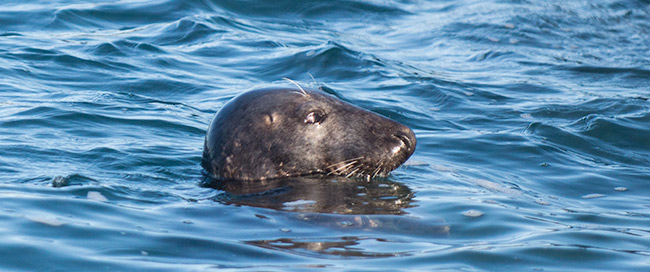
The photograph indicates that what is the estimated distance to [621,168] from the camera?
8.46 metres

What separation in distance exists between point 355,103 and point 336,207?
440 centimetres

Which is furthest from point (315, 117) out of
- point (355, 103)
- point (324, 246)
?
point (355, 103)

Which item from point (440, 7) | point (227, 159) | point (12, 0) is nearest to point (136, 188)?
point (227, 159)

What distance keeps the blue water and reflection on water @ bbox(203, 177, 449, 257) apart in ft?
0.08

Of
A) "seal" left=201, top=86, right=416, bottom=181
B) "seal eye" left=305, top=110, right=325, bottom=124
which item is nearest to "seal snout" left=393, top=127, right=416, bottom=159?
"seal" left=201, top=86, right=416, bottom=181

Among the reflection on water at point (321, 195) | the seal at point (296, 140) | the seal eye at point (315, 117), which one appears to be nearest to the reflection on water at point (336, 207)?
the reflection on water at point (321, 195)

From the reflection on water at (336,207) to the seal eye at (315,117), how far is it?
1.36 feet

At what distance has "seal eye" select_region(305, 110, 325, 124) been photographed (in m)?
6.84

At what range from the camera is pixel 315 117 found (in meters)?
6.86

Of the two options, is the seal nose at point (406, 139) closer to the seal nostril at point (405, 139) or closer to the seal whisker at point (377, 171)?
the seal nostril at point (405, 139)

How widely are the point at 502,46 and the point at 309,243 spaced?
32.3 ft

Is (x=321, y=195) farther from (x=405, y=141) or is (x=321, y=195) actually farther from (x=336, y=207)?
(x=405, y=141)

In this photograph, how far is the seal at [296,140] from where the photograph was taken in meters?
6.77

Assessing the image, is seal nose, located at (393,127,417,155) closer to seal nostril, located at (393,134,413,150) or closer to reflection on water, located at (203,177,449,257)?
seal nostril, located at (393,134,413,150)
